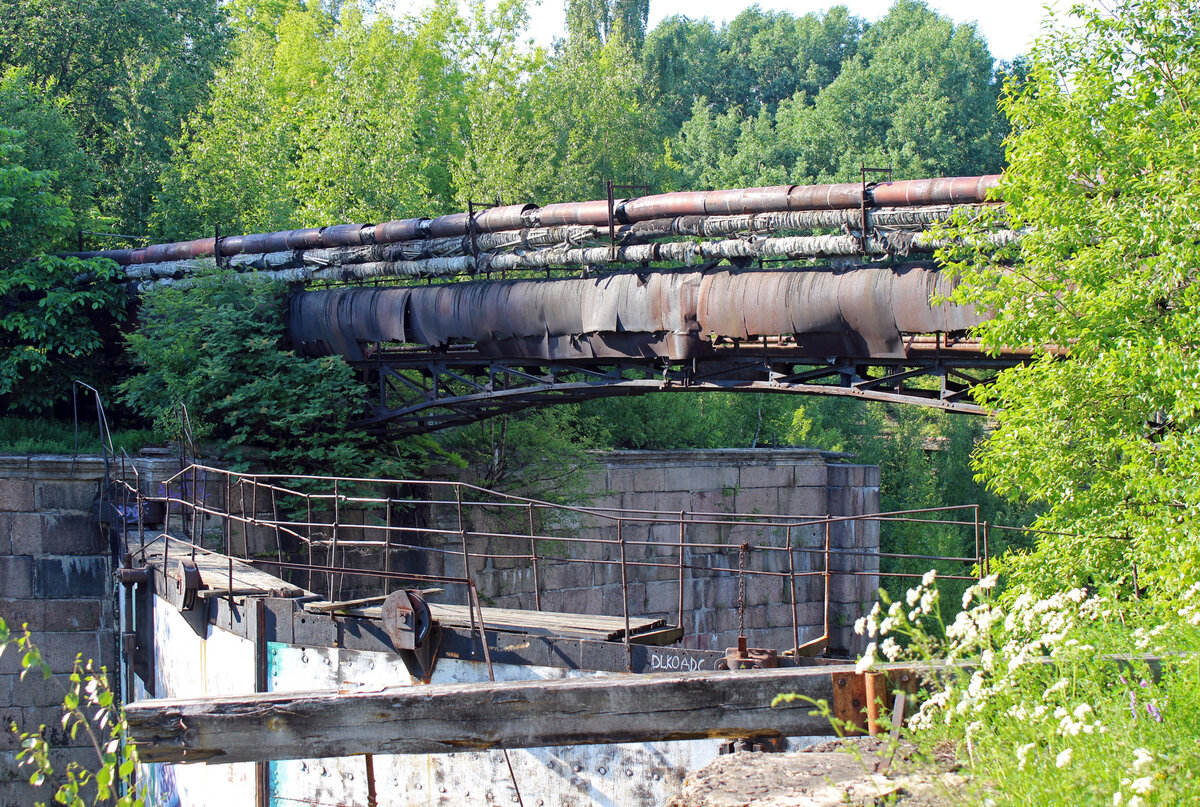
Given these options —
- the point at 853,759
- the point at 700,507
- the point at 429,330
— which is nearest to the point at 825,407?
the point at 700,507

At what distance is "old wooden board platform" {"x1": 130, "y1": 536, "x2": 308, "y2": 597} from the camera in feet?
27.9

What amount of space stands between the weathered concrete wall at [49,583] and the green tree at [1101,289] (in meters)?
10.2

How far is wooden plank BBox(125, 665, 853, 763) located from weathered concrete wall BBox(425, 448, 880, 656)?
38.9 ft

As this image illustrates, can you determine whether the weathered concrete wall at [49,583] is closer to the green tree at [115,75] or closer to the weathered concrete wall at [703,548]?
the weathered concrete wall at [703,548]

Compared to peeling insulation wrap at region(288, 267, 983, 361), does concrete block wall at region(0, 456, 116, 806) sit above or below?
below

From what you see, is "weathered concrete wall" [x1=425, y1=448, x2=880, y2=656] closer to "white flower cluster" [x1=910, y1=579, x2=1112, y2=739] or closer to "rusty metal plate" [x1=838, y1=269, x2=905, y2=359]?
"rusty metal plate" [x1=838, y1=269, x2=905, y2=359]

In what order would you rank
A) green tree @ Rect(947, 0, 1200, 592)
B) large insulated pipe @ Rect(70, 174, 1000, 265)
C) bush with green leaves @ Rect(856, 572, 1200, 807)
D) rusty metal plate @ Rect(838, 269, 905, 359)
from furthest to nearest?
rusty metal plate @ Rect(838, 269, 905, 359) < large insulated pipe @ Rect(70, 174, 1000, 265) < green tree @ Rect(947, 0, 1200, 592) < bush with green leaves @ Rect(856, 572, 1200, 807)

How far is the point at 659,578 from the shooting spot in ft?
61.0

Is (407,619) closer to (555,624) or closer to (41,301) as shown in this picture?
(555,624)

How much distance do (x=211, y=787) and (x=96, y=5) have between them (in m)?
20.4

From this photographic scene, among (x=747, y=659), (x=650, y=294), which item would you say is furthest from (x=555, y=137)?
(x=747, y=659)

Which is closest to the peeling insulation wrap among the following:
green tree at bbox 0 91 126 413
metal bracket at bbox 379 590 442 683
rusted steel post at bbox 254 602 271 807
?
green tree at bbox 0 91 126 413

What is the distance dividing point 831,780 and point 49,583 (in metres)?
11.6

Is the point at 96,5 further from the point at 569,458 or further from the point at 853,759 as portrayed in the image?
the point at 853,759
